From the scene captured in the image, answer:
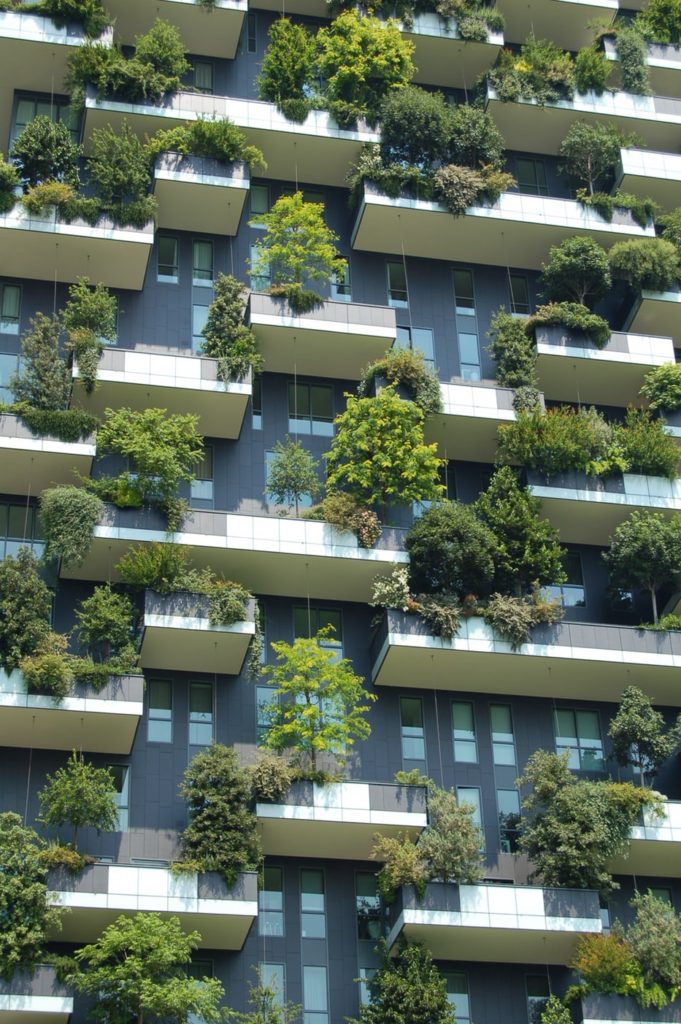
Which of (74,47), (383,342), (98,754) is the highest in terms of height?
(74,47)

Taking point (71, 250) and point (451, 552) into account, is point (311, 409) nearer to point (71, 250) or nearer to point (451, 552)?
point (451, 552)

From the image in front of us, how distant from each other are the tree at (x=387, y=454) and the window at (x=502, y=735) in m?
6.03

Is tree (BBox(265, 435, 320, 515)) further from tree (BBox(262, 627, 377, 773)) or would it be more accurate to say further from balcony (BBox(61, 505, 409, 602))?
tree (BBox(262, 627, 377, 773))

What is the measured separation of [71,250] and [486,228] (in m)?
12.2

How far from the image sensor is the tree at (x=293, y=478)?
4766cm

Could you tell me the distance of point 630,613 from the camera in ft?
162

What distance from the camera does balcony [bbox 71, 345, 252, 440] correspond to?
1857 inches

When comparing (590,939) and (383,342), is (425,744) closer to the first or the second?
(590,939)

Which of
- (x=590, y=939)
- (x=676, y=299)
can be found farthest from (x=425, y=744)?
(x=676, y=299)

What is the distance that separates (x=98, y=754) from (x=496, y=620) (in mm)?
10683

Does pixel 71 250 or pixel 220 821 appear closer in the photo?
pixel 220 821

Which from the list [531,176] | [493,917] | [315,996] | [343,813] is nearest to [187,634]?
[343,813]

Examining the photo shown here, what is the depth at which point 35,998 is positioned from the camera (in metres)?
38.4

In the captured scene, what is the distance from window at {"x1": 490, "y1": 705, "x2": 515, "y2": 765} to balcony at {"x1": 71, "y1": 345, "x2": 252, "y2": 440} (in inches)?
424
